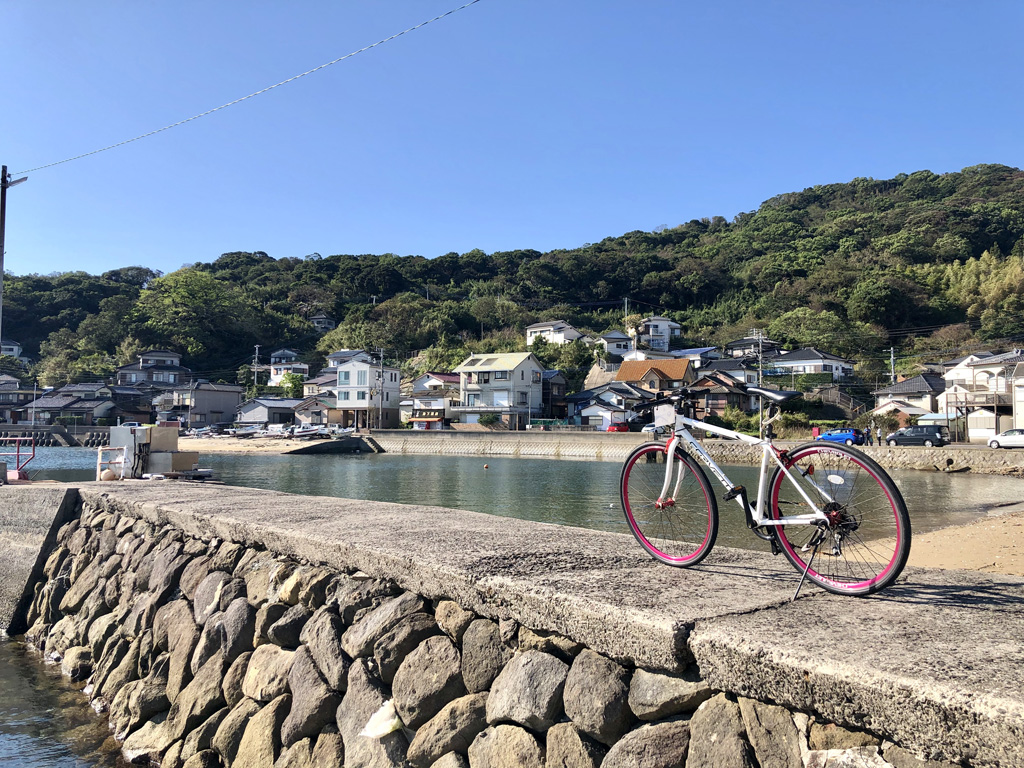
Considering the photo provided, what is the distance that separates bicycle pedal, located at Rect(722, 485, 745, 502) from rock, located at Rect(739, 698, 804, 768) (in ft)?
3.70

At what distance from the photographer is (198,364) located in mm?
73938

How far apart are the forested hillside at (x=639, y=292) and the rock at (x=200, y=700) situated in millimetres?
54609

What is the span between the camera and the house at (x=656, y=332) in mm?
66750

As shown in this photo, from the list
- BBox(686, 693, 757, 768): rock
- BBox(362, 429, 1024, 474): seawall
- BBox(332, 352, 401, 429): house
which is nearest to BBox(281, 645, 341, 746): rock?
BBox(686, 693, 757, 768): rock

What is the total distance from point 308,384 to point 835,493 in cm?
6351

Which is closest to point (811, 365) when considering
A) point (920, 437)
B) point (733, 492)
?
point (920, 437)

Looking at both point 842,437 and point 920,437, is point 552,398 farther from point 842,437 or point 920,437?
point 842,437

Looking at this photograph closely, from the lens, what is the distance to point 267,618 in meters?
3.58

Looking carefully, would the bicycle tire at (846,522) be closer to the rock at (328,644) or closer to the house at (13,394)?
the rock at (328,644)

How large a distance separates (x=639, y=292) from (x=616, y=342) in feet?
80.5

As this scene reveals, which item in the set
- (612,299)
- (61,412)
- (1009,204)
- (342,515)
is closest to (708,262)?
(612,299)

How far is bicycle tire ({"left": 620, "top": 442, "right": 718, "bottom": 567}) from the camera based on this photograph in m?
2.96

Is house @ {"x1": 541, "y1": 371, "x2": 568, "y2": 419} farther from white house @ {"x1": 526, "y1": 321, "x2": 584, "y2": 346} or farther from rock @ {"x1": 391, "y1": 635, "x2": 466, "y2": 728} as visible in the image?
rock @ {"x1": 391, "y1": 635, "x2": 466, "y2": 728}

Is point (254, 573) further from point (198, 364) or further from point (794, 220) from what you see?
point (794, 220)
